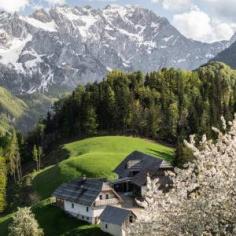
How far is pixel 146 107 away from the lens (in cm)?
16200

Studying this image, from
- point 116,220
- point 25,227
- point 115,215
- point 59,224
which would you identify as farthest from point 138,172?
point 25,227

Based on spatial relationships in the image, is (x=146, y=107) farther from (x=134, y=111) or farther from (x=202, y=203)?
(x=202, y=203)

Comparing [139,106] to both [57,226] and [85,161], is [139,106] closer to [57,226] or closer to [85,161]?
[85,161]

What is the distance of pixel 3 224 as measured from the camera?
314 ft

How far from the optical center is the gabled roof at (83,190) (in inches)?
3374

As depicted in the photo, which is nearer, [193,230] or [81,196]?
[193,230]

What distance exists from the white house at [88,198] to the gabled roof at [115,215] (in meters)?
4.45

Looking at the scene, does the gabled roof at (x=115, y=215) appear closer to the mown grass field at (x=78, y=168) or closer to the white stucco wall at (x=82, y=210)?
the mown grass field at (x=78, y=168)

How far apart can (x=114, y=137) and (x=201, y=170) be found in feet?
402

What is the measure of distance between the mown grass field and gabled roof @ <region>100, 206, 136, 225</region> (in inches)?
103

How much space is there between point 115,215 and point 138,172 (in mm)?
22088

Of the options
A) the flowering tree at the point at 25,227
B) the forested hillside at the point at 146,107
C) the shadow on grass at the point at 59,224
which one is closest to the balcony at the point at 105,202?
the shadow on grass at the point at 59,224

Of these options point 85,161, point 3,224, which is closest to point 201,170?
point 3,224

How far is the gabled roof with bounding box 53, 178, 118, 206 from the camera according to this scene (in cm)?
8569
